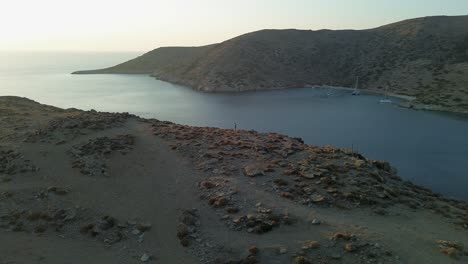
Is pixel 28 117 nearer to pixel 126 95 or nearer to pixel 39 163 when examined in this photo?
pixel 39 163

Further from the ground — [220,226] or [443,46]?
[443,46]

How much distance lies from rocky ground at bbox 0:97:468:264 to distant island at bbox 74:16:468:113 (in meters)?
95.6

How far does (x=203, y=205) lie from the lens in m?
26.0

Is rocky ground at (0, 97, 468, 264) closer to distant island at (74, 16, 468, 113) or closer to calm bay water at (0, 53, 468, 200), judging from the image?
calm bay water at (0, 53, 468, 200)

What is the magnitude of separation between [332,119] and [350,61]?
3489 inches

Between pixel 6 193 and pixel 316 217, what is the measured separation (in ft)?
63.8

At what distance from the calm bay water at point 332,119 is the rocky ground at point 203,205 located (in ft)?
64.0

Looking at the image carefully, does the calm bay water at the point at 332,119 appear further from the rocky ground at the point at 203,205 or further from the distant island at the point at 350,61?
the rocky ground at the point at 203,205

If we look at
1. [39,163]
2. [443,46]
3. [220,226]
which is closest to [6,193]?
[39,163]

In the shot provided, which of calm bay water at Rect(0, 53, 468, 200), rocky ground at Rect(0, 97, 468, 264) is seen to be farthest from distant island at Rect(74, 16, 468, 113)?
rocky ground at Rect(0, 97, 468, 264)

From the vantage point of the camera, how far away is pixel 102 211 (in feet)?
82.7

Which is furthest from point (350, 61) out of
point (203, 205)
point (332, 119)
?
point (203, 205)

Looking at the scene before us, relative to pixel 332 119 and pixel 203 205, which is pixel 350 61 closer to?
pixel 332 119

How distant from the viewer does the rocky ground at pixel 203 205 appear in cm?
2075
